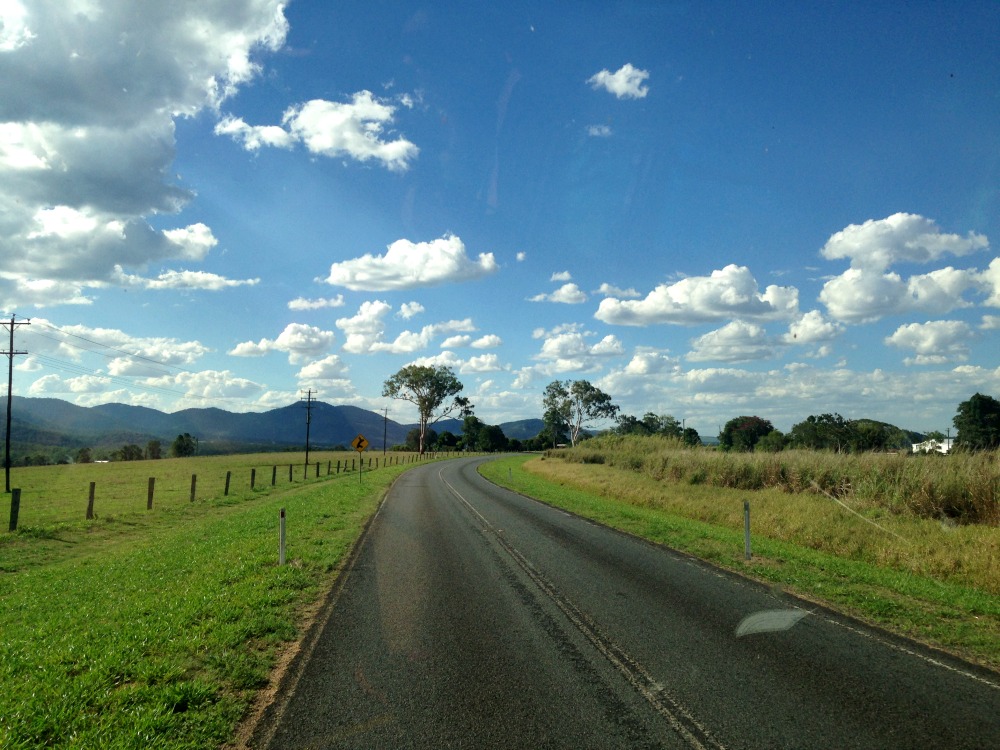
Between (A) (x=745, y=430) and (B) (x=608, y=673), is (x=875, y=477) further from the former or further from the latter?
(A) (x=745, y=430)

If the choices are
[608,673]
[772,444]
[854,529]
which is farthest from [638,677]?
[772,444]

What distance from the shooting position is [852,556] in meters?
14.1

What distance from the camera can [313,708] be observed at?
5512mm

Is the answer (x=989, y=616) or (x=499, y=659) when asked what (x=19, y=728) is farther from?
(x=989, y=616)

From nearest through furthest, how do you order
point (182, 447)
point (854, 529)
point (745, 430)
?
1. point (854, 529)
2. point (745, 430)
3. point (182, 447)

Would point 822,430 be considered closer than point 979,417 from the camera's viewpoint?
No

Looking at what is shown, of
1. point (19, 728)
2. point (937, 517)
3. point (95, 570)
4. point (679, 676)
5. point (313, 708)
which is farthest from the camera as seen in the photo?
point (937, 517)

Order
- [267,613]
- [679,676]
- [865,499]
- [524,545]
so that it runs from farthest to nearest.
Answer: [865,499] → [524,545] → [267,613] → [679,676]

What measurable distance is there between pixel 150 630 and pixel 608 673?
17.9 ft

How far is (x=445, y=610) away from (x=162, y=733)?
415 centimetres

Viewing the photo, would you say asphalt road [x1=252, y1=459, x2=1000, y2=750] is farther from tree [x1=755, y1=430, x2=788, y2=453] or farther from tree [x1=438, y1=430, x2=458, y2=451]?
tree [x1=438, y1=430, x2=458, y2=451]

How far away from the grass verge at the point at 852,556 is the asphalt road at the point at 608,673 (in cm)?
85

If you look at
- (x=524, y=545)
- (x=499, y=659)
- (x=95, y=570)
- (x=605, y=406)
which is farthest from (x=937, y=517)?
(x=605, y=406)

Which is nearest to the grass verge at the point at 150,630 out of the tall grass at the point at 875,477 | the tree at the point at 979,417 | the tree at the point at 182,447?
the tall grass at the point at 875,477
